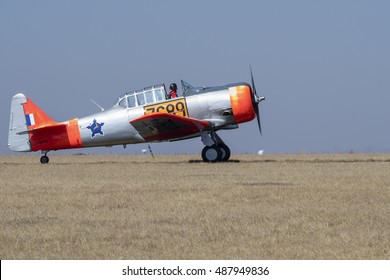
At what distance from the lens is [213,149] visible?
24.5 metres

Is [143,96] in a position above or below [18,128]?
above

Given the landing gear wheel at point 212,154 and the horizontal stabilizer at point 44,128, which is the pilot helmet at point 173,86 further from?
the horizontal stabilizer at point 44,128

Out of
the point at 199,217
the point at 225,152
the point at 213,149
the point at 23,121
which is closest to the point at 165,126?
the point at 213,149

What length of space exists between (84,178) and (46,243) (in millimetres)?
8898

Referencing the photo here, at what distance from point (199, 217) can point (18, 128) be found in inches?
673

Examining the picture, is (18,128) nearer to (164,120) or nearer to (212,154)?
(164,120)

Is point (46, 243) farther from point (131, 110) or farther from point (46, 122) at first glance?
point (46, 122)

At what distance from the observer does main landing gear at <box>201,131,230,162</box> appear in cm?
2441

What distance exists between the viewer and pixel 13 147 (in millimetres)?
26922

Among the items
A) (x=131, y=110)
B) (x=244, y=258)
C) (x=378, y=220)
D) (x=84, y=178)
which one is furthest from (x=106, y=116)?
(x=244, y=258)

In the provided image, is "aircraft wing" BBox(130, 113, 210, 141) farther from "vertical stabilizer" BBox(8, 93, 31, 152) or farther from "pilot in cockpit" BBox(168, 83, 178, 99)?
"vertical stabilizer" BBox(8, 93, 31, 152)

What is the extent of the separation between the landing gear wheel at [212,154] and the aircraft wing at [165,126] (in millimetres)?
686

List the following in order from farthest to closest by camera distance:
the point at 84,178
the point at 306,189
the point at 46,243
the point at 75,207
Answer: the point at 84,178
the point at 306,189
the point at 75,207
the point at 46,243

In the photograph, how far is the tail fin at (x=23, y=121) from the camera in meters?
26.7
